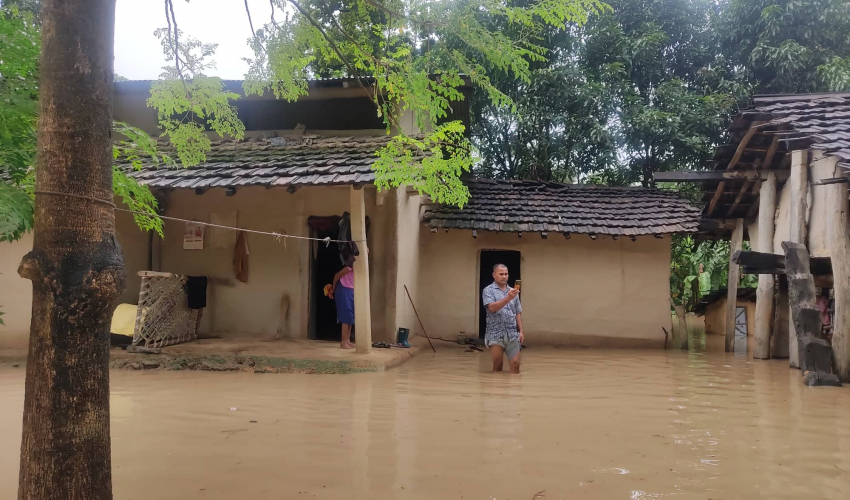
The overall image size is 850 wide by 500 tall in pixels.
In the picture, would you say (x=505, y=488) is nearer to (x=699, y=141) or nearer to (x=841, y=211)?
(x=841, y=211)

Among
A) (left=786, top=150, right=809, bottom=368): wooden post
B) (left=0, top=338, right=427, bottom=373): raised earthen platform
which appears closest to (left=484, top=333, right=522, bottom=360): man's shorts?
(left=0, top=338, right=427, bottom=373): raised earthen platform

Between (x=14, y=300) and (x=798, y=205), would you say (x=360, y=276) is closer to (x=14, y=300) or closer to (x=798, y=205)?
(x=14, y=300)

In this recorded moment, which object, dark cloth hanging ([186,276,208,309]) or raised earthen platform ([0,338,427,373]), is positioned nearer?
raised earthen platform ([0,338,427,373])

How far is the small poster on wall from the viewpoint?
32.0 feet

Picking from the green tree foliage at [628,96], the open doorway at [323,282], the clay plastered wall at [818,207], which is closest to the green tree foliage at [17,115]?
the open doorway at [323,282]

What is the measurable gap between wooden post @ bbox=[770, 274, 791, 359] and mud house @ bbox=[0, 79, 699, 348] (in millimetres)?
1957

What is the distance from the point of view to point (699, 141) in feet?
46.8

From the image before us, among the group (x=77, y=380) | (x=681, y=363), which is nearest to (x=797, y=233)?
(x=681, y=363)

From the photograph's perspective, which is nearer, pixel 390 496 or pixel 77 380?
pixel 77 380

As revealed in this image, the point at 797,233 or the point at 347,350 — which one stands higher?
the point at 797,233

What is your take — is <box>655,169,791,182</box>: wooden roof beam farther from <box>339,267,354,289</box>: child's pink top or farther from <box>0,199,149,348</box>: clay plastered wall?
<box>0,199,149,348</box>: clay plastered wall

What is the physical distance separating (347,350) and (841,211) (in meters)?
6.68

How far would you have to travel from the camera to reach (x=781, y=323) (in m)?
9.97

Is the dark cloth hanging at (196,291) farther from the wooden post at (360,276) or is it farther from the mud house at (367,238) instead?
the wooden post at (360,276)
